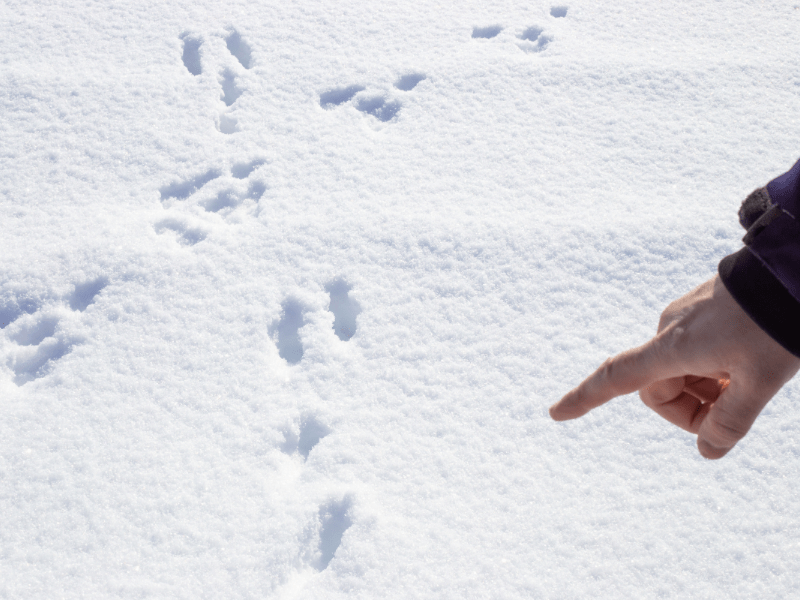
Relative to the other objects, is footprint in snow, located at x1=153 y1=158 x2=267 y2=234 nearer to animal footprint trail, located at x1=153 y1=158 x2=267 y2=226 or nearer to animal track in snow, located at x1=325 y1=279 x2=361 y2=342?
animal footprint trail, located at x1=153 y1=158 x2=267 y2=226

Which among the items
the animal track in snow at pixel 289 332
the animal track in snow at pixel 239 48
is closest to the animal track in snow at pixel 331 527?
the animal track in snow at pixel 289 332

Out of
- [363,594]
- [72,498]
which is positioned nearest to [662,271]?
[363,594]

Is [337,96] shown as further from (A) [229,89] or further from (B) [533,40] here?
(B) [533,40]

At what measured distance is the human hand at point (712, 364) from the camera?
28.0 inches

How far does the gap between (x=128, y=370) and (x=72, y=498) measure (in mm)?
291

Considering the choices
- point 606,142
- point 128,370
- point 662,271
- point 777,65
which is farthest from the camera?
point 777,65

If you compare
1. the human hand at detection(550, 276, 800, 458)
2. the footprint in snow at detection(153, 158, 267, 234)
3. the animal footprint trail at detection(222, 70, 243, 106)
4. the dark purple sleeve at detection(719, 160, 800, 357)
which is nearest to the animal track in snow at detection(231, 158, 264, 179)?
the footprint in snow at detection(153, 158, 267, 234)

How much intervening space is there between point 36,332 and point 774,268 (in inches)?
58.9

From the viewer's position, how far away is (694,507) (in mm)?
1076

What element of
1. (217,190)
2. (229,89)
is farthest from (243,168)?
(229,89)

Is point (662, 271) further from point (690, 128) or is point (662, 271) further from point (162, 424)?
point (162, 424)

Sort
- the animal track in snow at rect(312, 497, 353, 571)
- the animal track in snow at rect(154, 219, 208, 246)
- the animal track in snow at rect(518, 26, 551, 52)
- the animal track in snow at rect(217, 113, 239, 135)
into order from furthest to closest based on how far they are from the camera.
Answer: the animal track in snow at rect(518, 26, 551, 52) → the animal track in snow at rect(217, 113, 239, 135) → the animal track in snow at rect(154, 219, 208, 246) → the animal track in snow at rect(312, 497, 353, 571)

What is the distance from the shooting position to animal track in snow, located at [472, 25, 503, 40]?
207 cm

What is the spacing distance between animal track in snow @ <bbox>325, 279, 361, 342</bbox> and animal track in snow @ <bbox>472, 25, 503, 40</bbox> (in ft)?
4.09
